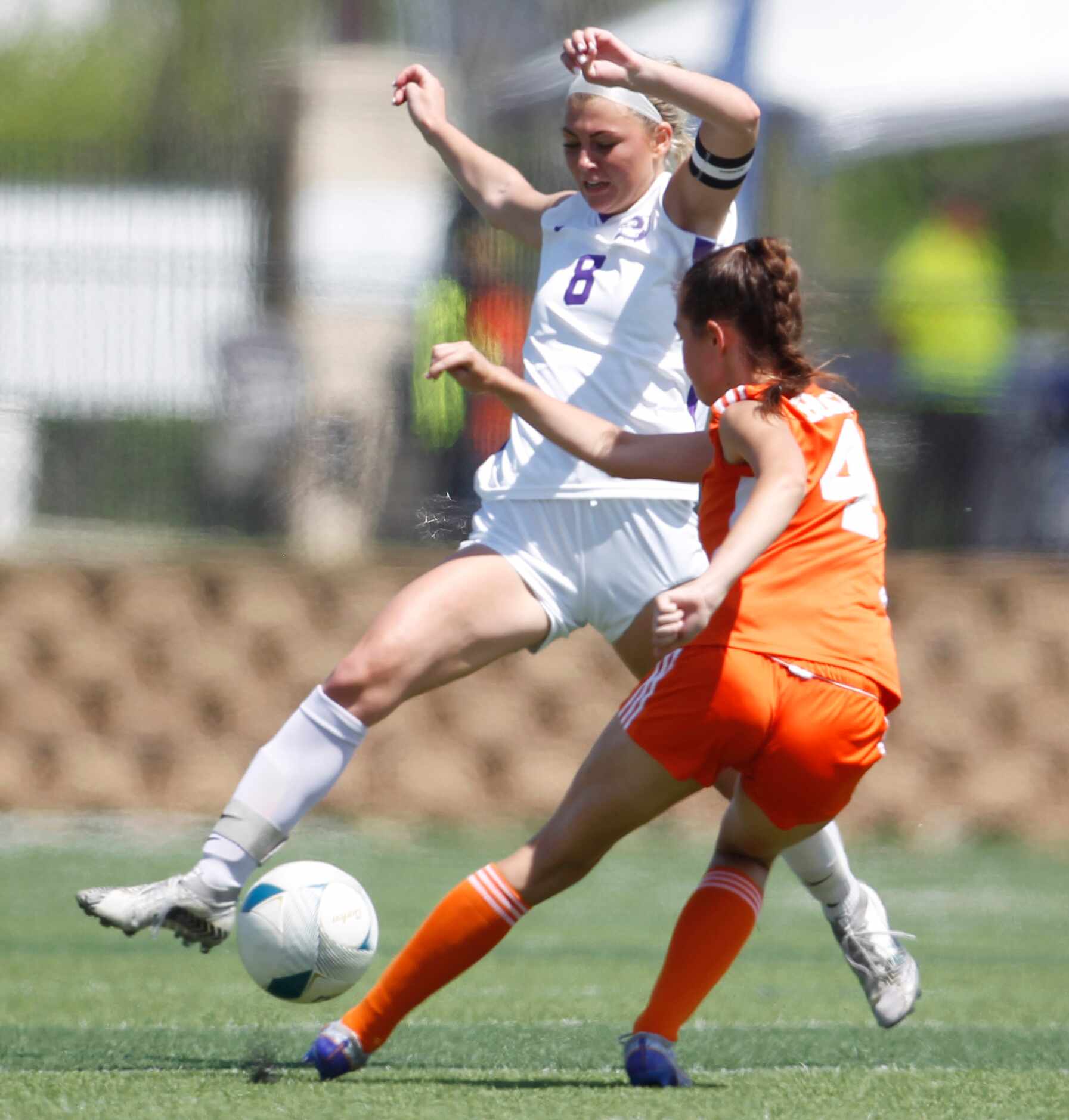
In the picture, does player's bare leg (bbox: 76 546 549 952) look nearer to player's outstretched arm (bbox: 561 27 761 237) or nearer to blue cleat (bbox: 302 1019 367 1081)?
blue cleat (bbox: 302 1019 367 1081)

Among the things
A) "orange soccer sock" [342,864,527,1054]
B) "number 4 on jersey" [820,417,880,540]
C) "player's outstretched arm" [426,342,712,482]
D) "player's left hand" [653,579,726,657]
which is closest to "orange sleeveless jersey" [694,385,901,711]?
"number 4 on jersey" [820,417,880,540]

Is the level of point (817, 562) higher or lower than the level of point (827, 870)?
higher

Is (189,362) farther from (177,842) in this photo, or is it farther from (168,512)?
(177,842)

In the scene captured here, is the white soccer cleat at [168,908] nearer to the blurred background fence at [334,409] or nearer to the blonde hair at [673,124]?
the blonde hair at [673,124]

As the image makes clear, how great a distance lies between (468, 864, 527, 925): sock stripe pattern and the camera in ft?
12.9

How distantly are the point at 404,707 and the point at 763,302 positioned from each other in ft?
20.0

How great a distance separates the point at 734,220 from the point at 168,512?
5.97m

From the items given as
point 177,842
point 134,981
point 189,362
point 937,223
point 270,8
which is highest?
point 270,8

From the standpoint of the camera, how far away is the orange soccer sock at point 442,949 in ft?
12.9

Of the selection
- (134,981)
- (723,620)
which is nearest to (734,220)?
(723,620)

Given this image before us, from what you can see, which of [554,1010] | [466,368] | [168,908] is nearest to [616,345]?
[466,368]

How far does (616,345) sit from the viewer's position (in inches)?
180

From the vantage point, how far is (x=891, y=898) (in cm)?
808

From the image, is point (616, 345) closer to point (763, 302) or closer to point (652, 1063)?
point (763, 302)
